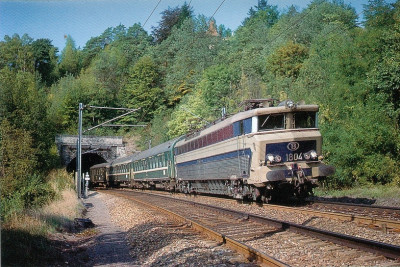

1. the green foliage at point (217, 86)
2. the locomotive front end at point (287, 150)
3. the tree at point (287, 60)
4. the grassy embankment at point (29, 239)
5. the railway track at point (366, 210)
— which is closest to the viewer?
the grassy embankment at point (29, 239)

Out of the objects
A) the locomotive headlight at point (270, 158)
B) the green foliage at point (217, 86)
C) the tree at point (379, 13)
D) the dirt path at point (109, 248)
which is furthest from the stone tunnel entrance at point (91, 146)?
the locomotive headlight at point (270, 158)

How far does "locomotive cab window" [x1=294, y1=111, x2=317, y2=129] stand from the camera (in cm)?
1506

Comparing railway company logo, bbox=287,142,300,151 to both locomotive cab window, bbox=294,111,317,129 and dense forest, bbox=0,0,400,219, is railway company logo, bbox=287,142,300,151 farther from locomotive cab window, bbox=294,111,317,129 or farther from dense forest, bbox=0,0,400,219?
dense forest, bbox=0,0,400,219

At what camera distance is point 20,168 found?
2370 cm

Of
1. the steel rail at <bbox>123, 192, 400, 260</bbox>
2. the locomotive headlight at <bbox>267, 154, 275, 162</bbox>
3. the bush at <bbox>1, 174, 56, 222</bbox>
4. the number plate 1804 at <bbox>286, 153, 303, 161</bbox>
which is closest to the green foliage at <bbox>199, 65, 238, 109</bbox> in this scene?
the bush at <bbox>1, 174, 56, 222</bbox>

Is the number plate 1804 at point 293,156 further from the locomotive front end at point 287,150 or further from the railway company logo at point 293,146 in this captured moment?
the railway company logo at point 293,146

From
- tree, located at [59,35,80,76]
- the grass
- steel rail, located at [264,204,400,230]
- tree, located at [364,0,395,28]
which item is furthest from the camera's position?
tree, located at [59,35,80,76]

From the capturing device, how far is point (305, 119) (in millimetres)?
15219

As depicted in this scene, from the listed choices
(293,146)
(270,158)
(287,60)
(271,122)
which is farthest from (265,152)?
(287,60)

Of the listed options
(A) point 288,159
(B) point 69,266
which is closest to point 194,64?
(A) point 288,159

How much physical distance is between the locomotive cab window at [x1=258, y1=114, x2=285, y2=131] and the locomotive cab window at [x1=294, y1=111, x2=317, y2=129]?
20.2 inches

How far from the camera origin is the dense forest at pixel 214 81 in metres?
22.4

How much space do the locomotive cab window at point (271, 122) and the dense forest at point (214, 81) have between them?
18.5 ft

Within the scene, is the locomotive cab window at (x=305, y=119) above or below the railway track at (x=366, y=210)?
above
